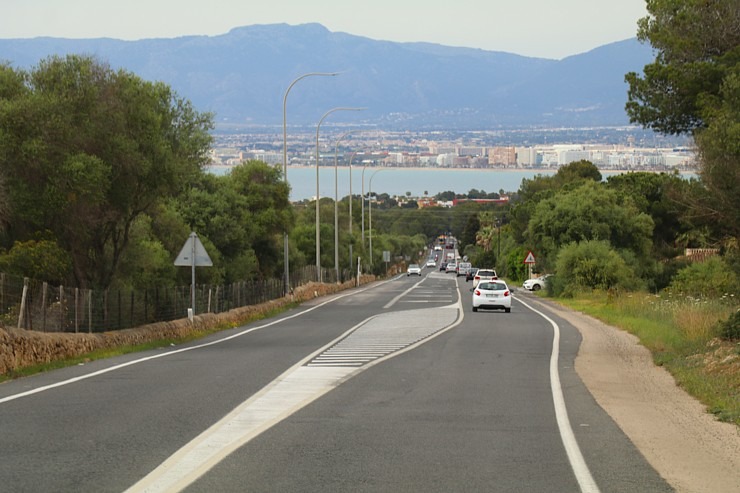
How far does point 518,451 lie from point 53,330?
14894 millimetres

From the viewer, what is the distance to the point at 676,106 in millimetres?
26734

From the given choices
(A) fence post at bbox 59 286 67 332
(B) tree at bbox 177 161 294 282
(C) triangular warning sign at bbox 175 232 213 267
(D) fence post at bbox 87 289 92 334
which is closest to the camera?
(A) fence post at bbox 59 286 67 332

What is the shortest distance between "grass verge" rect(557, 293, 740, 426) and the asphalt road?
1911 mm

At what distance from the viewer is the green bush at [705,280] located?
44938mm

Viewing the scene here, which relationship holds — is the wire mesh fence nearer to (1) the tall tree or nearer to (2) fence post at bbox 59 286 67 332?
(2) fence post at bbox 59 286 67 332

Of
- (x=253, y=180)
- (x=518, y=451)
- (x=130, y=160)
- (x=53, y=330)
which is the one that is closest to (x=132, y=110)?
(x=130, y=160)

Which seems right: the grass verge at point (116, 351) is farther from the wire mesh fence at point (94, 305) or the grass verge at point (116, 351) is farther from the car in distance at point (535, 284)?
the car in distance at point (535, 284)

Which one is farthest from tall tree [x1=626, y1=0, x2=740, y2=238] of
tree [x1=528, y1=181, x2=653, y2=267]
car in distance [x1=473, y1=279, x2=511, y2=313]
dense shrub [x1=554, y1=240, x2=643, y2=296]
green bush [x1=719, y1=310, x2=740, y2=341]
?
tree [x1=528, y1=181, x2=653, y2=267]

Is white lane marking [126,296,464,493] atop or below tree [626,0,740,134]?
below

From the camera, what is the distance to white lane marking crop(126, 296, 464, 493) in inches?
397

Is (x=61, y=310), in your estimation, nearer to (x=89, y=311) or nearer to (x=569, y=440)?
(x=89, y=311)

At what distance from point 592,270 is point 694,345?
126ft

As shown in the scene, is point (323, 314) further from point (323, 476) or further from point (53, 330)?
point (323, 476)

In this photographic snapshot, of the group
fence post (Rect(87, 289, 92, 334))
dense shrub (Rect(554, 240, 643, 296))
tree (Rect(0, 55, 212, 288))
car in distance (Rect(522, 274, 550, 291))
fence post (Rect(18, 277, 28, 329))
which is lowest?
car in distance (Rect(522, 274, 550, 291))
